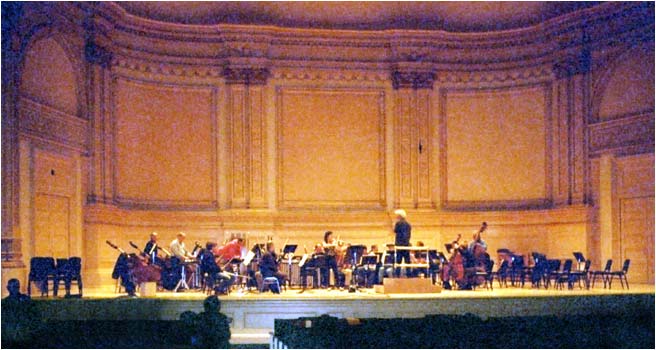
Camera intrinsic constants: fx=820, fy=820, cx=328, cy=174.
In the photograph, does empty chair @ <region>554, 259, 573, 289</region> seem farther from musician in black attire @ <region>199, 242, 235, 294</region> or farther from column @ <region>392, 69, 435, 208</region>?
musician in black attire @ <region>199, 242, 235, 294</region>

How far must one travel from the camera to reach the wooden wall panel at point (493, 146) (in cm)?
1636

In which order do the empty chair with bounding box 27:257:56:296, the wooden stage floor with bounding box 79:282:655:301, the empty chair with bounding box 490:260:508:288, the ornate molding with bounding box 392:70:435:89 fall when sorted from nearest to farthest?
the wooden stage floor with bounding box 79:282:655:301 → the empty chair with bounding box 27:257:56:296 → the empty chair with bounding box 490:260:508:288 → the ornate molding with bounding box 392:70:435:89

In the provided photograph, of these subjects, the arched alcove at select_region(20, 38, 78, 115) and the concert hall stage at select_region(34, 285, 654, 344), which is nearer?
the concert hall stage at select_region(34, 285, 654, 344)

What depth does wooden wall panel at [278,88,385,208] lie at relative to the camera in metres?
16.4

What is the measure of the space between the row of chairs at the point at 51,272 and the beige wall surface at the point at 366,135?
2.37 m

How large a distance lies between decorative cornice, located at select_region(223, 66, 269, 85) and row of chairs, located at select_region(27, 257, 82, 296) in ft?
18.0

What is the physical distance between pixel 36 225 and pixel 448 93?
8.48 meters

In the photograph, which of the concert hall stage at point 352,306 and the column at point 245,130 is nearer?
the concert hall stage at point 352,306

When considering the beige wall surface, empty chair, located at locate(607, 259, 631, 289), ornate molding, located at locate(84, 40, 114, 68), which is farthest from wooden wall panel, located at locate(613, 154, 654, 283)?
ornate molding, located at locate(84, 40, 114, 68)

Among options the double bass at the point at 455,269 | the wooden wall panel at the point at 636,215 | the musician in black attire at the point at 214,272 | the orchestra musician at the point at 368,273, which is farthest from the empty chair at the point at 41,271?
the wooden wall panel at the point at 636,215

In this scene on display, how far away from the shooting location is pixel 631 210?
14703mm

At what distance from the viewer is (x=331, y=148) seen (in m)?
16.6

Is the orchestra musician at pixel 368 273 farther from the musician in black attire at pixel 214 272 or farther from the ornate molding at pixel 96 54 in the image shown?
the ornate molding at pixel 96 54

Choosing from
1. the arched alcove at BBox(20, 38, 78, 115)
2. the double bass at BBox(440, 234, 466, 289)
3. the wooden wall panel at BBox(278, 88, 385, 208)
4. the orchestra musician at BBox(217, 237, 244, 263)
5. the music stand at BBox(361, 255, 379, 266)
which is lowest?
the double bass at BBox(440, 234, 466, 289)
